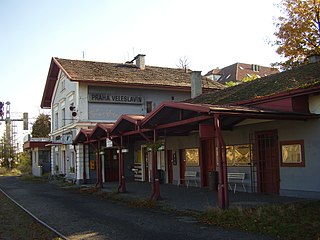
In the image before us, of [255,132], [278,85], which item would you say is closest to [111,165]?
[255,132]

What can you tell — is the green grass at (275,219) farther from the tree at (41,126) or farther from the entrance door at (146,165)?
the tree at (41,126)

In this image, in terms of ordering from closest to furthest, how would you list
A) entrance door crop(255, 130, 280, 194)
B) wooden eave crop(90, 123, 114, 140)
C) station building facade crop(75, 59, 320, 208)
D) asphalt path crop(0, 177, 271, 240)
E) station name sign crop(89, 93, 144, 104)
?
asphalt path crop(0, 177, 271, 240)
station building facade crop(75, 59, 320, 208)
entrance door crop(255, 130, 280, 194)
wooden eave crop(90, 123, 114, 140)
station name sign crop(89, 93, 144, 104)

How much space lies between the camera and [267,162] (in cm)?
1550

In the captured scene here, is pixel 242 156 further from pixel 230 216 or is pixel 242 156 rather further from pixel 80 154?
pixel 80 154

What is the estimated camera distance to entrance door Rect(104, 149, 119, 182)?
27.5 meters

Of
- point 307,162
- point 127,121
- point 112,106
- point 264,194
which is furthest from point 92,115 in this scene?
point 307,162

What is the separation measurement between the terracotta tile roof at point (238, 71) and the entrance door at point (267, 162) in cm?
4667

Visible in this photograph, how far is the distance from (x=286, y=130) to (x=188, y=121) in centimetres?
400

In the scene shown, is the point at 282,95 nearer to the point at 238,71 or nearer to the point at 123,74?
the point at 123,74

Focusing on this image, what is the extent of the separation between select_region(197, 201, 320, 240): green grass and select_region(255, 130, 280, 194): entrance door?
10.6 feet

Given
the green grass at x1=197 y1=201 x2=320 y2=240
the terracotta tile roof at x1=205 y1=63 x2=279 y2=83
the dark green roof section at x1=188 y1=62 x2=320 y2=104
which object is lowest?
the green grass at x1=197 y1=201 x2=320 y2=240

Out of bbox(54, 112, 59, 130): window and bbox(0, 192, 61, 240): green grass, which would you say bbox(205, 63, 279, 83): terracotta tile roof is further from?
bbox(0, 192, 61, 240): green grass

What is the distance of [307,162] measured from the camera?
1346 centimetres

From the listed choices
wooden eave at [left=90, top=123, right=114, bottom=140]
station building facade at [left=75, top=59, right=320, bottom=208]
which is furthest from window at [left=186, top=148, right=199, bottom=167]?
wooden eave at [left=90, top=123, right=114, bottom=140]
